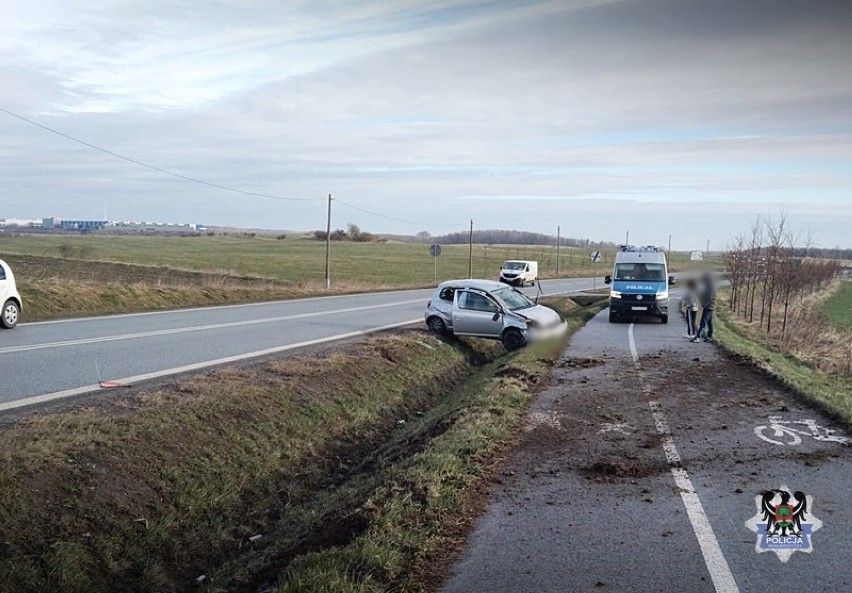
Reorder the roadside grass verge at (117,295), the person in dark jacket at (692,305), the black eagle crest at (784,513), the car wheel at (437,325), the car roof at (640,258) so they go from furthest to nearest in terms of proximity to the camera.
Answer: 1. the car roof at (640,258)
2. the roadside grass verge at (117,295)
3. the person in dark jacket at (692,305)
4. the car wheel at (437,325)
5. the black eagle crest at (784,513)

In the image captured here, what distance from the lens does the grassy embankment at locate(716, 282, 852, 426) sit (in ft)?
34.0

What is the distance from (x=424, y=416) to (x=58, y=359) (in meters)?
6.32

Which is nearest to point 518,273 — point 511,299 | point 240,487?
point 511,299

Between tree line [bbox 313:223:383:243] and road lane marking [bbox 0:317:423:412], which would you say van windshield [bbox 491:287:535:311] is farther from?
tree line [bbox 313:223:383:243]

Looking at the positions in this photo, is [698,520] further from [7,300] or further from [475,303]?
[7,300]

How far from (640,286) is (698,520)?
772 inches

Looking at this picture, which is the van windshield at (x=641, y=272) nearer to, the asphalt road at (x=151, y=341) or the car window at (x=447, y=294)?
the asphalt road at (x=151, y=341)

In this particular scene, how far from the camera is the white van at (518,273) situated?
53.7 m

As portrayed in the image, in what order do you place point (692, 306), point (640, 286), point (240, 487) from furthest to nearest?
point (640, 286) → point (692, 306) → point (240, 487)

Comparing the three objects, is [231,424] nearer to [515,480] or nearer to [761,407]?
[515,480]

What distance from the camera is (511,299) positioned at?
1812cm

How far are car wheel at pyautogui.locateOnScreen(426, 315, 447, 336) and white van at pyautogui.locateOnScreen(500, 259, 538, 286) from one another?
1351 inches

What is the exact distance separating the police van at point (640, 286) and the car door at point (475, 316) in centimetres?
709

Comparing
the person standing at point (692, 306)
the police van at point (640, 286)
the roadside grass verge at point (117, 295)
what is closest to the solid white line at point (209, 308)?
the roadside grass verge at point (117, 295)
